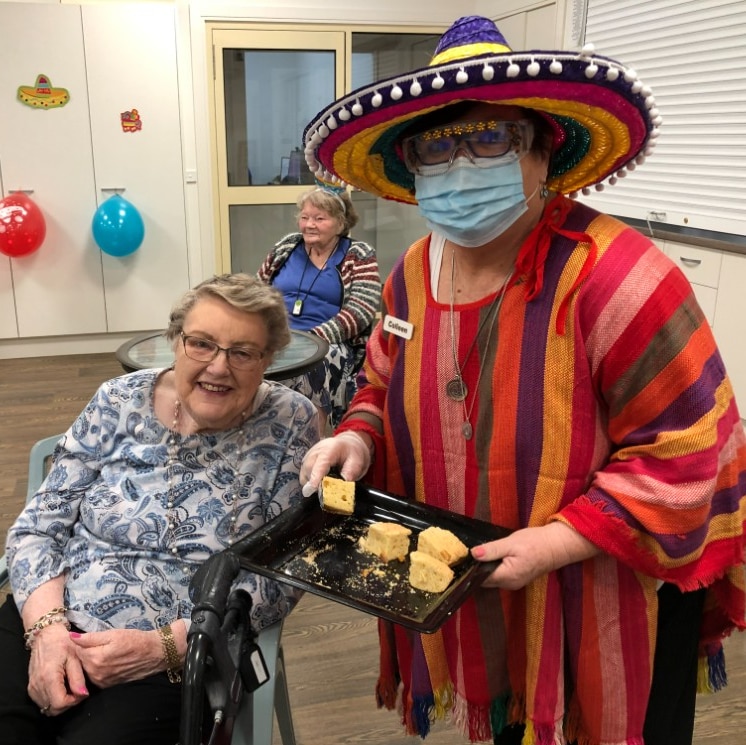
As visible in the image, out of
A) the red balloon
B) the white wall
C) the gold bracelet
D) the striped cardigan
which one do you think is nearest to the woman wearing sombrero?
the gold bracelet

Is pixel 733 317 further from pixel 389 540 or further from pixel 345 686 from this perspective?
pixel 389 540

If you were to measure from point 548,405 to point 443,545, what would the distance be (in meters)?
0.28

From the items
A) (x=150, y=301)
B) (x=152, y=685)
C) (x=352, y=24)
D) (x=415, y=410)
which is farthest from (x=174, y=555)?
(x=352, y=24)

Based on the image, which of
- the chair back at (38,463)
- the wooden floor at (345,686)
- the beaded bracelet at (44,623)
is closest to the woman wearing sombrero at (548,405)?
the beaded bracelet at (44,623)

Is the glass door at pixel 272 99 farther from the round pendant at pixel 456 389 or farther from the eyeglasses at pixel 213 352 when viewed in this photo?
the round pendant at pixel 456 389

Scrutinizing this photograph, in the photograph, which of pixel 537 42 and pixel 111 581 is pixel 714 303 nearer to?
pixel 537 42

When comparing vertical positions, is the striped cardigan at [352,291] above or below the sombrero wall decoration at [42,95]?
below

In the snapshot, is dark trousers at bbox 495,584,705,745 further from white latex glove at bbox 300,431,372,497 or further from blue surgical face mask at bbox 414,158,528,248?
blue surgical face mask at bbox 414,158,528,248

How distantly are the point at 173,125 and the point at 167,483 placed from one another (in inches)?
164

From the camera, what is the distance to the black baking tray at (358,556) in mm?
1050

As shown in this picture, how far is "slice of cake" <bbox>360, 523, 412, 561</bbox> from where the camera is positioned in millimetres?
1207

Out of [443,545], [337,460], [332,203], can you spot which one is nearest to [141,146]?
[332,203]

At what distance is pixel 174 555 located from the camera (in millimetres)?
1421

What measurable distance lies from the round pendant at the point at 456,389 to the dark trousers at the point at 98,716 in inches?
29.6
